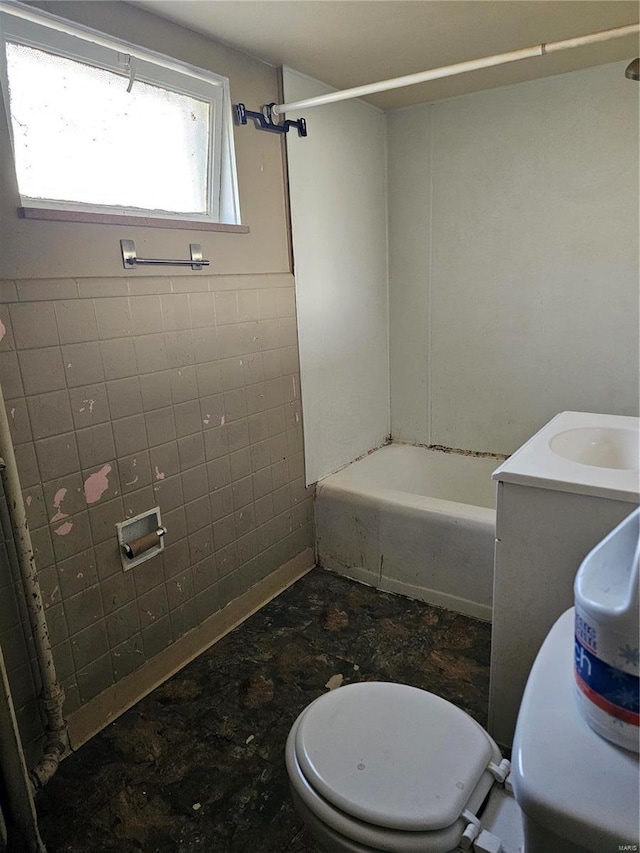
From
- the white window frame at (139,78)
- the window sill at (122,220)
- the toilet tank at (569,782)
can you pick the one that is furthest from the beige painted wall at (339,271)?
the toilet tank at (569,782)

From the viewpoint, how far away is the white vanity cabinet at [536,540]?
1.31 m

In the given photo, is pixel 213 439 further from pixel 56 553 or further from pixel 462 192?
pixel 462 192

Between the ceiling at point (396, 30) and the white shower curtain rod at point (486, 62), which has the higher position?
the ceiling at point (396, 30)

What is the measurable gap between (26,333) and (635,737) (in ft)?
5.14

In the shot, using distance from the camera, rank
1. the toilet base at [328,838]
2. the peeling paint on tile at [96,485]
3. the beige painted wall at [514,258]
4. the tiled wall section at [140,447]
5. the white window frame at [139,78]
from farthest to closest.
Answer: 1. the beige painted wall at [514,258]
2. the peeling paint on tile at [96,485]
3. the tiled wall section at [140,447]
4. the white window frame at [139,78]
5. the toilet base at [328,838]

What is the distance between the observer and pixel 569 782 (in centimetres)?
69

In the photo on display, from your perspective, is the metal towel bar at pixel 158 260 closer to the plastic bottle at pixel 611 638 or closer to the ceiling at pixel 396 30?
the ceiling at pixel 396 30

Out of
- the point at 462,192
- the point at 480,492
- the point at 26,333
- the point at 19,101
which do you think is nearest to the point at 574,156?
the point at 462,192

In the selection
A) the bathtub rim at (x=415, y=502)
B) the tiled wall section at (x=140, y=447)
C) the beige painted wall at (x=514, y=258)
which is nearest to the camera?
the tiled wall section at (x=140, y=447)

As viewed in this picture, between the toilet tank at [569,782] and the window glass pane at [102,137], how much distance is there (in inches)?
67.4

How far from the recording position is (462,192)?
9.00 feet

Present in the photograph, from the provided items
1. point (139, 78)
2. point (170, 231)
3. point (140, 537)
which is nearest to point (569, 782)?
point (140, 537)

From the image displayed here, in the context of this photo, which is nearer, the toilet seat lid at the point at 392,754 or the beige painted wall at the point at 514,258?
the toilet seat lid at the point at 392,754

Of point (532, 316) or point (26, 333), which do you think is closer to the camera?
point (26, 333)
